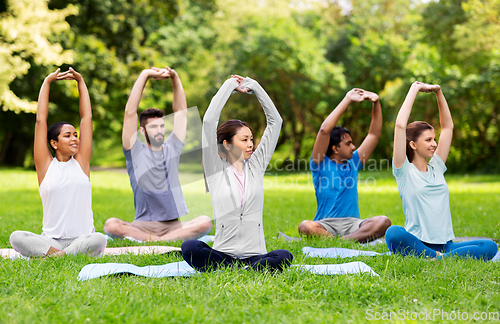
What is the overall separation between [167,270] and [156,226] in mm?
1836

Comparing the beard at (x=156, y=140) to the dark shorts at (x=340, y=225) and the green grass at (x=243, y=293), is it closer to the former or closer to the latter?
the green grass at (x=243, y=293)

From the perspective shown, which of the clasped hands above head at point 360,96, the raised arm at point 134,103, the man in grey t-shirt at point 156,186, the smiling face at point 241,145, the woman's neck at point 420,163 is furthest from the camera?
the man in grey t-shirt at point 156,186

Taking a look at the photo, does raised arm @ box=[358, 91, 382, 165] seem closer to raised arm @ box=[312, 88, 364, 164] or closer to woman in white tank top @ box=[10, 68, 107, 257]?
raised arm @ box=[312, 88, 364, 164]

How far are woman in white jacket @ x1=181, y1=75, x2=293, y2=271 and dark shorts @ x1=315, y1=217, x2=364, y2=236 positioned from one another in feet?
6.30

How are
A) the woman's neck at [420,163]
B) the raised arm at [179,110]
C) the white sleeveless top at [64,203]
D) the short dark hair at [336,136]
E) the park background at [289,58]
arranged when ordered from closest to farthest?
1. the white sleeveless top at [64,203]
2. the woman's neck at [420,163]
3. the raised arm at [179,110]
4. the short dark hair at [336,136]
5. the park background at [289,58]

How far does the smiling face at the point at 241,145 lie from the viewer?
3668 mm

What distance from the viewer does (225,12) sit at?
26.3 meters

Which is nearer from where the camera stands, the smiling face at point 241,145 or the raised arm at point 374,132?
the smiling face at point 241,145

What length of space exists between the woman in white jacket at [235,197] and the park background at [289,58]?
1117 centimetres

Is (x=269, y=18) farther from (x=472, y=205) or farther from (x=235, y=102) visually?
(x=472, y=205)

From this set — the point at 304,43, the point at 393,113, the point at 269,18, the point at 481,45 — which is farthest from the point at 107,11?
the point at 481,45

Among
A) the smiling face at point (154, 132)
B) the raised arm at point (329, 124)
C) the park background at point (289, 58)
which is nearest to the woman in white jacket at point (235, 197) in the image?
the raised arm at point (329, 124)

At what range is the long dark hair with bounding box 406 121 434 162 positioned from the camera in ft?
15.0

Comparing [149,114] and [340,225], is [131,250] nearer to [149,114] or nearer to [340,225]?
[149,114]
